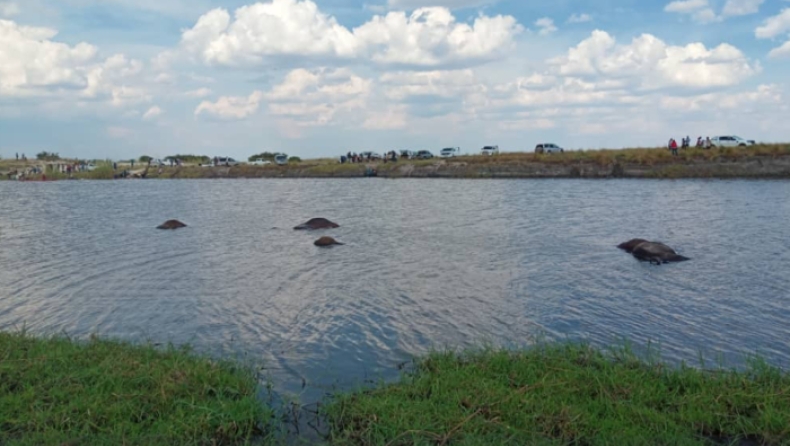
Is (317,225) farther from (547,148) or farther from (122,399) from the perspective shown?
(547,148)

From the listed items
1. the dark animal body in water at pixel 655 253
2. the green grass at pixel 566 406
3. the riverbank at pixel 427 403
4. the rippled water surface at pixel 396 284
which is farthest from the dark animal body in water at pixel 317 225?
the green grass at pixel 566 406

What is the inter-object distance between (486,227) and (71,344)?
87.0 feet

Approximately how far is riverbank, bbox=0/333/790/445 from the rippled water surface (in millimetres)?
1916

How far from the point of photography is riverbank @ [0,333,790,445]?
8.14m

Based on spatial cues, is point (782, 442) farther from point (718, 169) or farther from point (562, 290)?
point (718, 169)

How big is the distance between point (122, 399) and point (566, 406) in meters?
6.42

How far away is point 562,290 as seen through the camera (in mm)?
18953

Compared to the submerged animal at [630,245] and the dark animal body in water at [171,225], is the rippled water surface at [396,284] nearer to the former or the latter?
the submerged animal at [630,245]

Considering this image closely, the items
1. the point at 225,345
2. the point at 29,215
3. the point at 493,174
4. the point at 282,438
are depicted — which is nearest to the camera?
the point at 282,438

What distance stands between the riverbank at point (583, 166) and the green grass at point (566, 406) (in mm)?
69736

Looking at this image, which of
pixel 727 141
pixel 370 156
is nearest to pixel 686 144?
pixel 727 141

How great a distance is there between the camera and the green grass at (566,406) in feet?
26.7

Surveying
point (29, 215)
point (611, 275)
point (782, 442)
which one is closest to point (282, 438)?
point (782, 442)

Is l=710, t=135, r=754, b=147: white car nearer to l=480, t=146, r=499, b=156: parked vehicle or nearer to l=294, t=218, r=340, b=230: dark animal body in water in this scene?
l=480, t=146, r=499, b=156: parked vehicle
